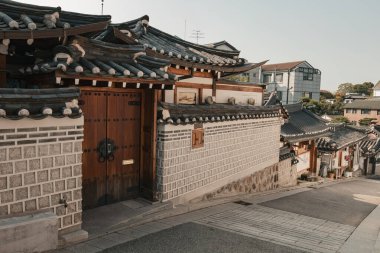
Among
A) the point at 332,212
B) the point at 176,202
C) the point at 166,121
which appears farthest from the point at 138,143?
the point at 332,212

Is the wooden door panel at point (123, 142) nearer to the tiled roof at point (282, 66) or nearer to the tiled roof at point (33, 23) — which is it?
the tiled roof at point (33, 23)

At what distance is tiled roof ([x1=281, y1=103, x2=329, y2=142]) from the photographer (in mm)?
22850

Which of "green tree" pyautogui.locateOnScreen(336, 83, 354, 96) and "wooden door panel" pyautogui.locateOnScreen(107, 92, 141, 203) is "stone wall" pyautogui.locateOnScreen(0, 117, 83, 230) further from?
"green tree" pyautogui.locateOnScreen(336, 83, 354, 96)

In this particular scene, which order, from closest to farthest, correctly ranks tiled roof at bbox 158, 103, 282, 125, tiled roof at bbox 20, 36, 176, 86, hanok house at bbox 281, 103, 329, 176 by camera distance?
tiled roof at bbox 20, 36, 176, 86
tiled roof at bbox 158, 103, 282, 125
hanok house at bbox 281, 103, 329, 176

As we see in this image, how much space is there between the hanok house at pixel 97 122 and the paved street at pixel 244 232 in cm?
95

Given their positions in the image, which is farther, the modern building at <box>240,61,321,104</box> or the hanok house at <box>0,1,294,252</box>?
the modern building at <box>240,61,321,104</box>

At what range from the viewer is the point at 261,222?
376 inches

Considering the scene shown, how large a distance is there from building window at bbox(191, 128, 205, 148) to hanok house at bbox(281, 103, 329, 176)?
1236cm

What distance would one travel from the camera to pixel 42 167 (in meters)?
6.34

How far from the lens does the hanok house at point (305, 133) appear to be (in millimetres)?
24233

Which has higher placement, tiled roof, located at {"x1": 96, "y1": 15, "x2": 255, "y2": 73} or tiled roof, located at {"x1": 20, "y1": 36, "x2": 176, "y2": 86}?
tiled roof, located at {"x1": 96, "y1": 15, "x2": 255, "y2": 73}

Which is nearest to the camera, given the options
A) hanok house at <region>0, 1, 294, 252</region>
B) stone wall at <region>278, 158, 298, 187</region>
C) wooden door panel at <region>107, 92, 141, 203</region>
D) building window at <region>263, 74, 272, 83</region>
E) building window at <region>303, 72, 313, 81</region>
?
hanok house at <region>0, 1, 294, 252</region>

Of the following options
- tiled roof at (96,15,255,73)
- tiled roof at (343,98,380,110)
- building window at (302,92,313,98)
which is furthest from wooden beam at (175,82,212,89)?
tiled roof at (343,98,380,110)

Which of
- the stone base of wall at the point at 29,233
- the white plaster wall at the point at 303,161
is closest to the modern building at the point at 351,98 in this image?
the white plaster wall at the point at 303,161
